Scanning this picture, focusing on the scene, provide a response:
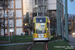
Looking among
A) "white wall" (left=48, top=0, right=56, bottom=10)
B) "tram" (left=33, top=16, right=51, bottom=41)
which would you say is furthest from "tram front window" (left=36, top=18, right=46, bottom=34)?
"white wall" (left=48, top=0, right=56, bottom=10)

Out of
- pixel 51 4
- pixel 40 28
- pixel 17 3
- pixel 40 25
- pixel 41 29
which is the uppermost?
pixel 17 3

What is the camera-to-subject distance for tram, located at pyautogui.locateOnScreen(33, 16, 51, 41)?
25.3 meters

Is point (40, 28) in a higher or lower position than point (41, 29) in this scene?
higher

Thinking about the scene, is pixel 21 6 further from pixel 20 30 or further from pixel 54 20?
pixel 54 20

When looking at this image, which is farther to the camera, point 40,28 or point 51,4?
point 51,4

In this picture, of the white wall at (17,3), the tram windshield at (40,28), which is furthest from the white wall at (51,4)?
the tram windshield at (40,28)

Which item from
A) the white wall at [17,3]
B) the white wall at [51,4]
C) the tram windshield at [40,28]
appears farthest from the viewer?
the white wall at [17,3]

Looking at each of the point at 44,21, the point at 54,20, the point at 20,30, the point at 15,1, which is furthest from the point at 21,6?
the point at 44,21

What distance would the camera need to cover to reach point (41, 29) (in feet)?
83.4

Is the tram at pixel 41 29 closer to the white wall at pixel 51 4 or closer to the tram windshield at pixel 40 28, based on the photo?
the tram windshield at pixel 40 28

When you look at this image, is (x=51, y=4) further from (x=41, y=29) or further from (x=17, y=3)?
(x=41, y=29)

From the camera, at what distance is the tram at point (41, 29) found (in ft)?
83.0

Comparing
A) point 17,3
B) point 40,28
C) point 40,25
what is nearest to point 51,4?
point 17,3

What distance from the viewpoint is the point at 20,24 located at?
73688 millimetres
